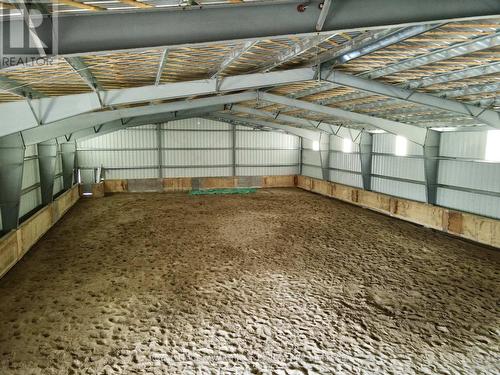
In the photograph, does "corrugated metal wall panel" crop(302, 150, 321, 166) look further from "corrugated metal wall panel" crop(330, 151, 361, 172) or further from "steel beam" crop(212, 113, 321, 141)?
"steel beam" crop(212, 113, 321, 141)

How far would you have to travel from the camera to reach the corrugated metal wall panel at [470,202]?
12710 millimetres

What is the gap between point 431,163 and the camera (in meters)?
14.9

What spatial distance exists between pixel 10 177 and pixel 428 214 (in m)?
16.2

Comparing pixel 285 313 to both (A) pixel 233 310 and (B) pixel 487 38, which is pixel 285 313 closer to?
(A) pixel 233 310

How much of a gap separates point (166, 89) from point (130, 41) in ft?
17.4

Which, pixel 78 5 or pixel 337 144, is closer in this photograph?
pixel 78 5

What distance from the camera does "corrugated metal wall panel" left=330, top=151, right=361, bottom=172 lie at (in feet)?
68.1

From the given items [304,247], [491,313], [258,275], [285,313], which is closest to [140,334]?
[285,313]

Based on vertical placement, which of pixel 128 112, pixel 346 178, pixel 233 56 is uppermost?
pixel 233 56

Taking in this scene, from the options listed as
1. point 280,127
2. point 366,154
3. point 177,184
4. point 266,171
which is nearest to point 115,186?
point 177,184

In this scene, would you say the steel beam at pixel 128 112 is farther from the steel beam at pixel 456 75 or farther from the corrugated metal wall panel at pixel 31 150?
the steel beam at pixel 456 75

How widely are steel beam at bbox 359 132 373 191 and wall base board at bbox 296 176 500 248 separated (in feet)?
3.24

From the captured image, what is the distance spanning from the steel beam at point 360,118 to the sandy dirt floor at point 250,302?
4194 mm

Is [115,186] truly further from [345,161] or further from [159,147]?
[345,161]
